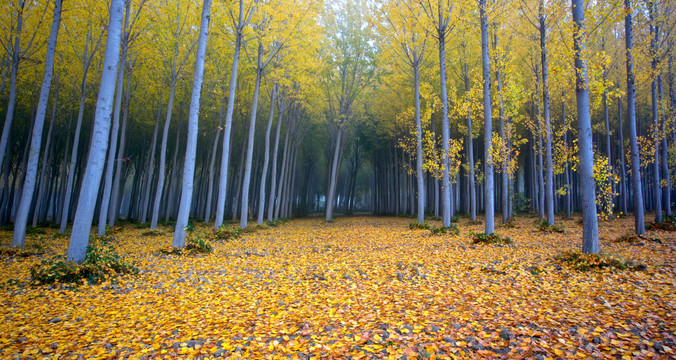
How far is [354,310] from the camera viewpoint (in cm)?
395

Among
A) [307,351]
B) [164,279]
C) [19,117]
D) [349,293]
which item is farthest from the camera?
[19,117]

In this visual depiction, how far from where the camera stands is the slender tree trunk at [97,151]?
216 inches

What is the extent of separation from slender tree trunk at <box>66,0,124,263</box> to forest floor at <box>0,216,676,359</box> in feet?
2.94

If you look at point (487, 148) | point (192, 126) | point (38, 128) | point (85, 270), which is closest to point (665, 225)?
point (487, 148)

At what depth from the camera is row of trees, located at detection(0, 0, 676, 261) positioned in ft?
20.7

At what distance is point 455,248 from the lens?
26.3ft

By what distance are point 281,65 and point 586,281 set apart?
13455 millimetres

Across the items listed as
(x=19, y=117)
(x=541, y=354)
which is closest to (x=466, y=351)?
(x=541, y=354)

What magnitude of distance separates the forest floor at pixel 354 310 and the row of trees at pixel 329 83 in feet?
4.76

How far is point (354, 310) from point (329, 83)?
17804 mm

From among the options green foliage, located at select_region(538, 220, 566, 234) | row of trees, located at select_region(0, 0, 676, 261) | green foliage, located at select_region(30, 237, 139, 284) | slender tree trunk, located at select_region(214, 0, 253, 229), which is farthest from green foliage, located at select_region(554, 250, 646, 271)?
slender tree trunk, located at select_region(214, 0, 253, 229)

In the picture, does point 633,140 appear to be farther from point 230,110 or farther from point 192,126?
point 230,110

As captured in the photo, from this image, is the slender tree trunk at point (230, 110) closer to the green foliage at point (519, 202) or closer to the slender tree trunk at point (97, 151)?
the slender tree trunk at point (97, 151)

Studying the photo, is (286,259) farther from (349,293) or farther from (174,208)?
(174,208)
